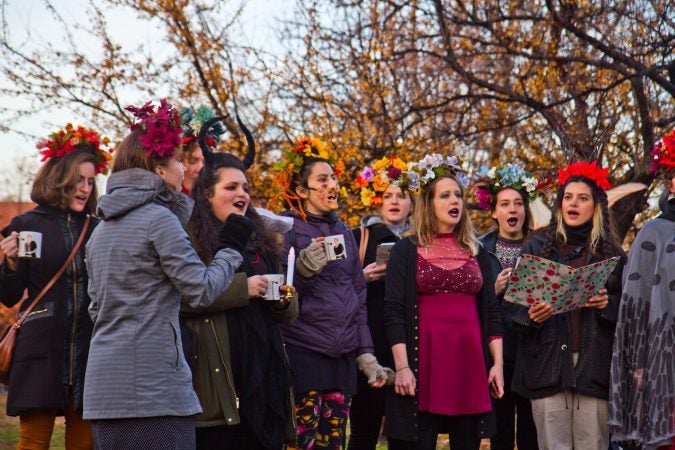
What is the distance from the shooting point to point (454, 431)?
5.72m

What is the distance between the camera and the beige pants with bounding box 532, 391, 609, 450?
578cm

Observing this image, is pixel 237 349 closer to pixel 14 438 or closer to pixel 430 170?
pixel 430 170

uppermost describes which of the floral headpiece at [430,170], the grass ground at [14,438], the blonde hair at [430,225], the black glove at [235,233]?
the floral headpiece at [430,170]

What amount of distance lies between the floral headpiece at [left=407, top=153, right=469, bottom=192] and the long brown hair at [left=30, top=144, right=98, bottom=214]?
87.2 inches

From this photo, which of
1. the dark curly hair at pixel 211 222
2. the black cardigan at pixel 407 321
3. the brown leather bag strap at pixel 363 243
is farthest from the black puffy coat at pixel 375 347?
the dark curly hair at pixel 211 222

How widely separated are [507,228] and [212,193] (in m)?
3.04

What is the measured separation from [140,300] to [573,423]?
3.28 meters

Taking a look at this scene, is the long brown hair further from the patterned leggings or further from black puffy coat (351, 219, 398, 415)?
black puffy coat (351, 219, 398, 415)

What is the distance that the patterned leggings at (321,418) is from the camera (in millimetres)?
5305

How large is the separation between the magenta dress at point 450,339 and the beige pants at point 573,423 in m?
0.47

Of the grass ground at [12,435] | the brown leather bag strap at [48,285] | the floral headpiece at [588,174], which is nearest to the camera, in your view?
the brown leather bag strap at [48,285]

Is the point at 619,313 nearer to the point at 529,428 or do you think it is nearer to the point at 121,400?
the point at 529,428

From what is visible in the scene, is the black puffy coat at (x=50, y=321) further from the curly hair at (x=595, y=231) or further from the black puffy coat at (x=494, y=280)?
the curly hair at (x=595, y=231)

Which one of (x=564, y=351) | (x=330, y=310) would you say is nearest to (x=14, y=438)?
(x=330, y=310)
